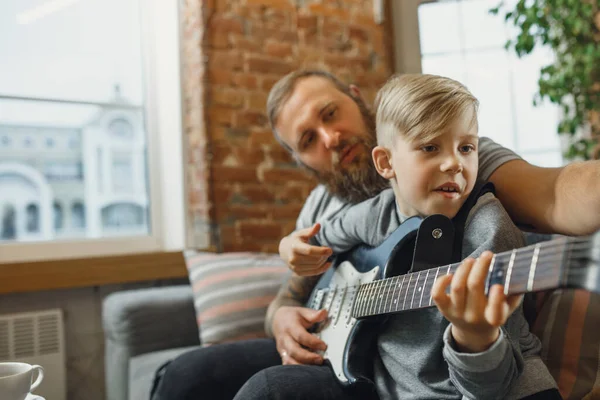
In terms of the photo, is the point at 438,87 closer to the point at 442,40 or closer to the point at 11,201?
the point at 11,201

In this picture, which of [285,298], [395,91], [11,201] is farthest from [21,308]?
[395,91]

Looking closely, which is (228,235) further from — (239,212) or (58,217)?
(58,217)

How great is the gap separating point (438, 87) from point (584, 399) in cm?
60

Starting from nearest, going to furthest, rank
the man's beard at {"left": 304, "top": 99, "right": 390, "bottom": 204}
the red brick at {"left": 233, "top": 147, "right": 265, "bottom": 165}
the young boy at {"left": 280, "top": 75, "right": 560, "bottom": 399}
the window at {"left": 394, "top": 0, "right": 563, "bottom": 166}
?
the young boy at {"left": 280, "top": 75, "right": 560, "bottom": 399}
the man's beard at {"left": 304, "top": 99, "right": 390, "bottom": 204}
the red brick at {"left": 233, "top": 147, "right": 265, "bottom": 165}
the window at {"left": 394, "top": 0, "right": 563, "bottom": 166}

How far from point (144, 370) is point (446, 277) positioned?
3.86ft

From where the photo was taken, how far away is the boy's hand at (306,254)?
3.80 feet

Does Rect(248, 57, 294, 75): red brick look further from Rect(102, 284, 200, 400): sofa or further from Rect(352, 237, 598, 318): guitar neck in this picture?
Rect(352, 237, 598, 318): guitar neck

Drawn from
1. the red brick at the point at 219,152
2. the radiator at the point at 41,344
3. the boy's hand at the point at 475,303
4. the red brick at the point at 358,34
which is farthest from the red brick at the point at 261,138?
the boy's hand at the point at 475,303

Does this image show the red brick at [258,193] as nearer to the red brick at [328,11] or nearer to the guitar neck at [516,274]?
the red brick at [328,11]

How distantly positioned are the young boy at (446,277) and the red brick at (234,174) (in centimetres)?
134

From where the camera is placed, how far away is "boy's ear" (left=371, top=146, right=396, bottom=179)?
1.05 m

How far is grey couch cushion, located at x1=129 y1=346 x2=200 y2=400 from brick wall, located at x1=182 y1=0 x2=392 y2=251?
0.66 m

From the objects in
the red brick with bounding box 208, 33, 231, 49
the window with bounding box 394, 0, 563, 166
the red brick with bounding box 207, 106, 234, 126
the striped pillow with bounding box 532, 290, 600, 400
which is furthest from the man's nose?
the window with bounding box 394, 0, 563, 166

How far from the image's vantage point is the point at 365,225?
44.6 inches
